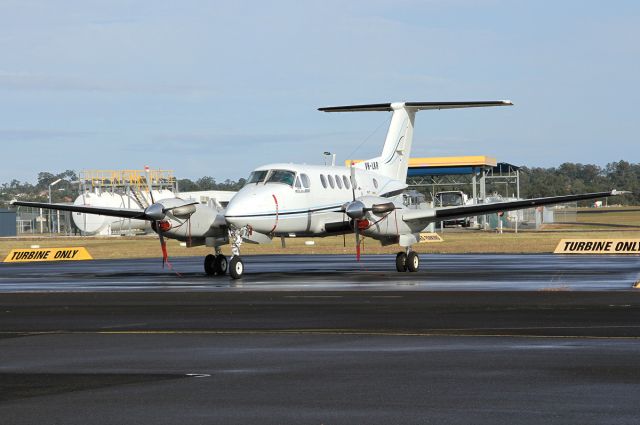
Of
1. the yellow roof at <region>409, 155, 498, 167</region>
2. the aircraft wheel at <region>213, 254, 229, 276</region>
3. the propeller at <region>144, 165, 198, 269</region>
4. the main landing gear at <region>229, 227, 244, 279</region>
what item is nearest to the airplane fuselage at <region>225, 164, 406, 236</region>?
the main landing gear at <region>229, 227, 244, 279</region>

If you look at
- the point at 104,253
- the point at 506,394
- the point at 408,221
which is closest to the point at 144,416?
the point at 506,394

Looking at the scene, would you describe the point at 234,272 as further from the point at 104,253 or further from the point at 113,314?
the point at 104,253

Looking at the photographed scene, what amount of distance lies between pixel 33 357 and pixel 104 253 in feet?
162

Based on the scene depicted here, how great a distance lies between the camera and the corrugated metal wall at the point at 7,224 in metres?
143

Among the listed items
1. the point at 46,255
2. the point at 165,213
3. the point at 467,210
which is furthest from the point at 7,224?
the point at 467,210

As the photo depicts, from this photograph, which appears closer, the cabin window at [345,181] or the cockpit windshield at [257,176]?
the cockpit windshield at [257,176]

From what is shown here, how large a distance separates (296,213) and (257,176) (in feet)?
6.38

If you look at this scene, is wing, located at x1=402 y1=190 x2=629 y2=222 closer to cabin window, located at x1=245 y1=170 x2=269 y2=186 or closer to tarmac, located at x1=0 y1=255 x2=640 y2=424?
cabin window, located at x1=245 y1=170 x2=269 y2=186

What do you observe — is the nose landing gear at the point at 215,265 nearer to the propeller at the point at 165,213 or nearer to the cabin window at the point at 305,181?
the propeller at the point at 165,213

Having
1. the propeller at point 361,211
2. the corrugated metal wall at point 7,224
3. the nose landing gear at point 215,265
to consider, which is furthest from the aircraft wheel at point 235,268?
the corrugated metal wall at point 7,224

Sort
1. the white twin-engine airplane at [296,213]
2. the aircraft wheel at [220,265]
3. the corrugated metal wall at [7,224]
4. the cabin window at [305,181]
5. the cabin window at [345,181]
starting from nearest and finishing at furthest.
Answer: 1. the white twin-engine airplane at [296,213]
2. the cabin window at [305,181]
3. the aircraft wheel at [220,265]
4. the cabin window at [345,181]
5. the corrugated metal wall at [7,224]

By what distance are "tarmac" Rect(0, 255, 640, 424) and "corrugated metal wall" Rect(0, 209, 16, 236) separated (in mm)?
119382

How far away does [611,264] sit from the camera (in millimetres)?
40688

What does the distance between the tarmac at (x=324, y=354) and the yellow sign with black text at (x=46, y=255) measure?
2713 cm
